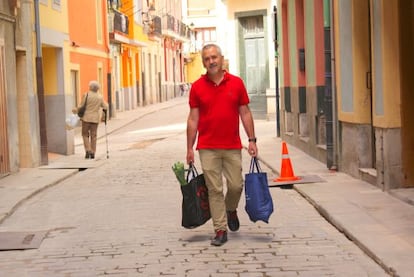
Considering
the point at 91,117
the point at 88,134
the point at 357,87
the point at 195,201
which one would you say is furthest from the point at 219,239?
the point at 88,134

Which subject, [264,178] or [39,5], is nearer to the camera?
[264,178]

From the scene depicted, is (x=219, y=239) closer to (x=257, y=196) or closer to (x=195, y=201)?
(x=195, y=201)

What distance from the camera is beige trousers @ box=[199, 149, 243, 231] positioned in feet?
27.0

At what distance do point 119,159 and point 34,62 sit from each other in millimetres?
3001

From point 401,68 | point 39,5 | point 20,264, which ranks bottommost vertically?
point 20,264

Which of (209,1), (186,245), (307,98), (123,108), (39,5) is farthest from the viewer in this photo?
(209,1)

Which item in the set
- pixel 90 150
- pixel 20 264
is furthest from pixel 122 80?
pixel 20 264

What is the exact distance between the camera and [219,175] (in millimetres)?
8305

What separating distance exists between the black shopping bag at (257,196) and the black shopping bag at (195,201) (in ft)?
1.38

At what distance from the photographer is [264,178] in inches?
329

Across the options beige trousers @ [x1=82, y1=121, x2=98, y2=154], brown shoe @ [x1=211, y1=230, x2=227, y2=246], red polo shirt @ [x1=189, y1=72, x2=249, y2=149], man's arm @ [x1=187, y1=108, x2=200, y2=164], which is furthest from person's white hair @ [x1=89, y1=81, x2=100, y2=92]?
brown shoe @ [x1=211, y1=230, x2=227, y2=246]

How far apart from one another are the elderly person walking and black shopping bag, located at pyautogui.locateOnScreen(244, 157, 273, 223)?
11656 mm

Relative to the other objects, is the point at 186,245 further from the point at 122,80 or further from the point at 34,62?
the point at 122,80

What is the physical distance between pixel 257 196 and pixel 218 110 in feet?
3.01
